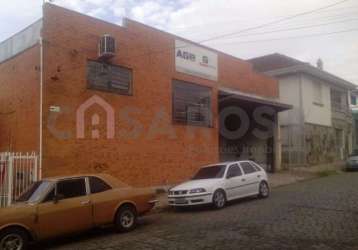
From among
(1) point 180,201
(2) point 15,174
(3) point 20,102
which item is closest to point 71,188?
(1) point 180,201

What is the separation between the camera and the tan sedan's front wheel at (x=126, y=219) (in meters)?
10.1

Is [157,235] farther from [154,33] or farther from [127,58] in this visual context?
[154,33]

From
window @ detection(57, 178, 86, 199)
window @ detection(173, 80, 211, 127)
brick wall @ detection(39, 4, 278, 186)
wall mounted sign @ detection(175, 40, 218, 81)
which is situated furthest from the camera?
wall mounted sign @ detection(175, 40, 218, 81)

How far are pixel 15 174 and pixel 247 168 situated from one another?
7.97 meters

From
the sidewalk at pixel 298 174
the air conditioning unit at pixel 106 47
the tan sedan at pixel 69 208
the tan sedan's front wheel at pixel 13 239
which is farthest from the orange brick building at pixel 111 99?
the tan sedan's front wheel at pixel 13 239

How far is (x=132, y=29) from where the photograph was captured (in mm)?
17250

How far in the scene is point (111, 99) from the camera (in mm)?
16141

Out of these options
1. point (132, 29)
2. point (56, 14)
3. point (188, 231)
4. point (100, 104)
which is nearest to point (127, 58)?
point (132, 29)

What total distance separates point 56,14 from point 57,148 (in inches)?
184

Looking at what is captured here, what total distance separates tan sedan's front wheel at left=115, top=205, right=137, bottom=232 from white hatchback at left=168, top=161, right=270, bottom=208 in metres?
2.77

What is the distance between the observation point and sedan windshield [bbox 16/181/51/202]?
30.1 ft

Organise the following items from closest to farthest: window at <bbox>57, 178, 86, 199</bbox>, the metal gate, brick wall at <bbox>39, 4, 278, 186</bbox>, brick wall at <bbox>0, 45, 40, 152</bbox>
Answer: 1. window at <bbox>57, 178, 86, 199</bbox>
2. the metal gate
3. brick wall at <bbox>39, 4, 278, 186</bbox>
4. brick wall at <bbox>0, 45, 40, 152</bbox>

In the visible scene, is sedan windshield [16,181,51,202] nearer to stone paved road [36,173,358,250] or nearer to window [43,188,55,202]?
window [43,188,55,202]

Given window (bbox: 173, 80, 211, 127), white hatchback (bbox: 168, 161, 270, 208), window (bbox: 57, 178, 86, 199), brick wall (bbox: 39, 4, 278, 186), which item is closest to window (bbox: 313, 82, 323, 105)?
brick wall (bbox: 39, 4, 278, 186)
